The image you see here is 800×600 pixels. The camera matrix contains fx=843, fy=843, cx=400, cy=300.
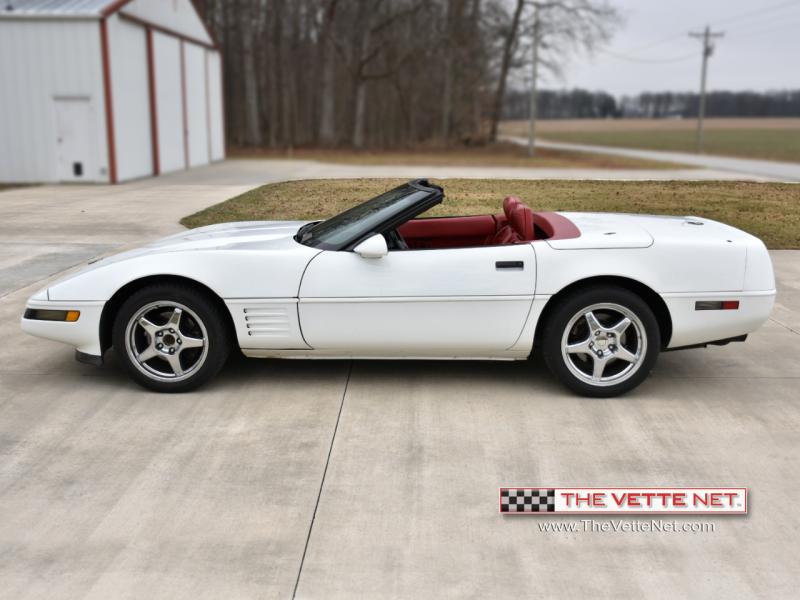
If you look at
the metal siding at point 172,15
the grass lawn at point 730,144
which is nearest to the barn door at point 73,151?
the metal siding at point 172,15

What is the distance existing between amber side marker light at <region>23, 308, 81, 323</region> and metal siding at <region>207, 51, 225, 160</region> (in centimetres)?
2750

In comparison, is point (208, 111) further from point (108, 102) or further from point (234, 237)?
point (234, 237)

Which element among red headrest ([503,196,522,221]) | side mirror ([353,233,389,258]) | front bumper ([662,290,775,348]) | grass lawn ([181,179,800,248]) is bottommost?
grass lawn ([181,179,800,248])

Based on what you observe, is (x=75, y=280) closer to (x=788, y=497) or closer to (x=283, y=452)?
(x=283, y=452)

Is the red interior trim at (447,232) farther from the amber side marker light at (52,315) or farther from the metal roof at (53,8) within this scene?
the metal roof at (53,8)

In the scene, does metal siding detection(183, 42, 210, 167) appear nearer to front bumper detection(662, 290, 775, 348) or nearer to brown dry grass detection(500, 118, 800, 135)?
front bumper detection(662, 290, 775, 348)

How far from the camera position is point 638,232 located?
5.09m

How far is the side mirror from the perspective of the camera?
475 centimetres

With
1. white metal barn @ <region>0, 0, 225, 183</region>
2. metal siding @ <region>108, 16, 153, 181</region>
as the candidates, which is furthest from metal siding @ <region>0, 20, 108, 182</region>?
metal siding @ <region>108, 16, 153, 181</region>

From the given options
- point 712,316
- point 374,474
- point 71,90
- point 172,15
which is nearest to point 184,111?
point 172,15

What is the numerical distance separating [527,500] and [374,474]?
72 cm

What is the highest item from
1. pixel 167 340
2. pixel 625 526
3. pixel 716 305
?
pixel 716 305

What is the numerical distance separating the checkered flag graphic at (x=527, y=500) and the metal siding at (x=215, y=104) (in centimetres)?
2956

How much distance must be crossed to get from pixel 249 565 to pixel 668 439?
2.29m
